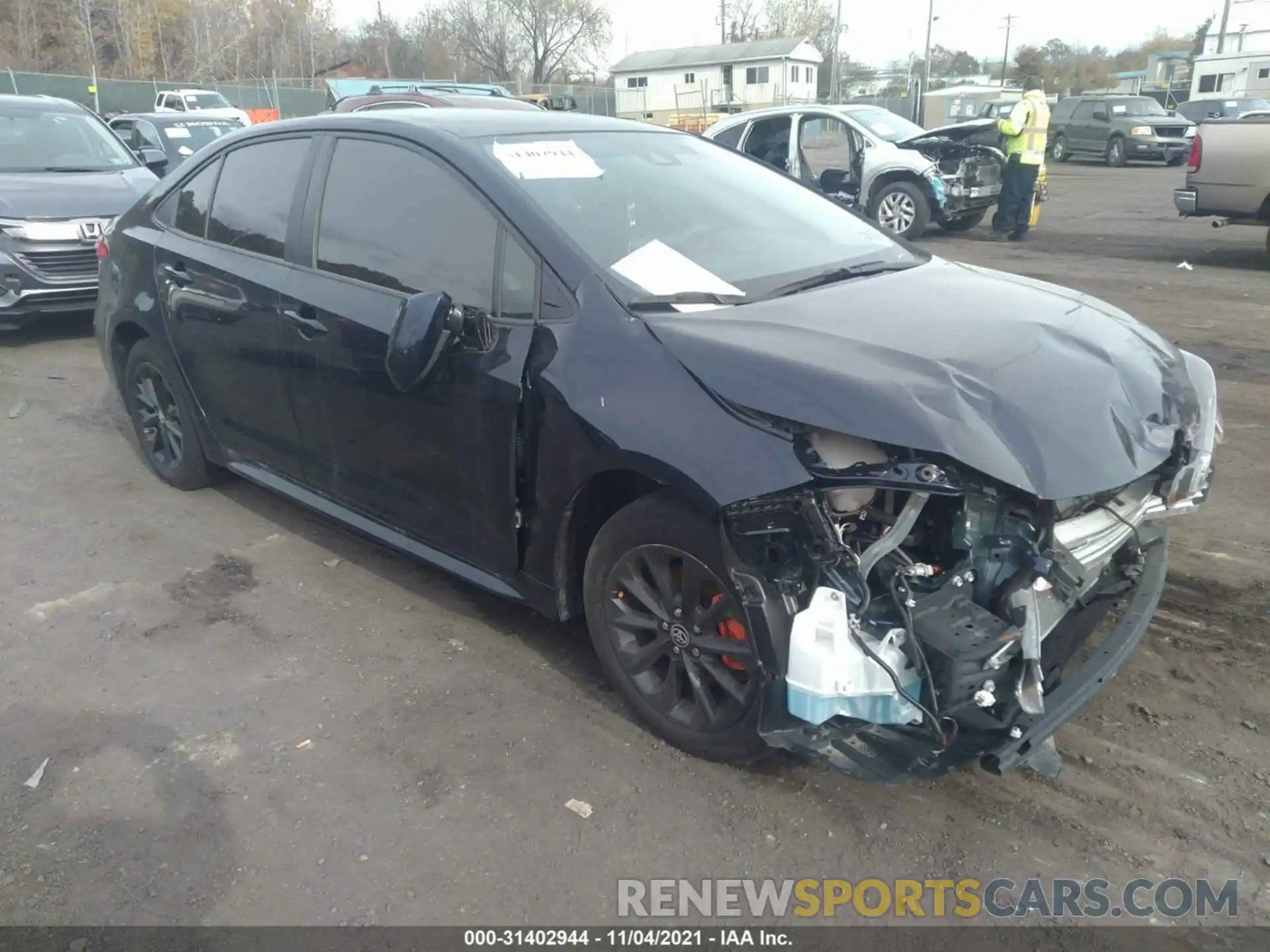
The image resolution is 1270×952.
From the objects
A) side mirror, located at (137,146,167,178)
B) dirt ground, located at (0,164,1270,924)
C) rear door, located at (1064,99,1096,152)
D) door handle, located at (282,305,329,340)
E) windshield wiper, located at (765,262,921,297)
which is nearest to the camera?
dirt ground, located at (0,164,1270,924)

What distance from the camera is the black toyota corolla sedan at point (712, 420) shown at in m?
2.45

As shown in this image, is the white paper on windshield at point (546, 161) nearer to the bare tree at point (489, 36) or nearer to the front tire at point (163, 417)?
the front tire at point (163, 417)

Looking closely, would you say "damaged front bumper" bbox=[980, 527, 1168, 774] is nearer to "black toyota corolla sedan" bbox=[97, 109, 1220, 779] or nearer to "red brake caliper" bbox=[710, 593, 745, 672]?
"black toyota corolla sedan" bbox=[97, 109, 1220, 779]

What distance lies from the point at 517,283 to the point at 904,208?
36.3 feet

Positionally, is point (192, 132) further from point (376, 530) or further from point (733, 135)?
point (376, 530)

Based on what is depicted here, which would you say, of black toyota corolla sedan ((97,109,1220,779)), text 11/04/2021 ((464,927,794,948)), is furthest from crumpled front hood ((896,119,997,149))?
text 11/04/2021 ((464,927,794,948))

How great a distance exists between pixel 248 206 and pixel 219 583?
1632 mm

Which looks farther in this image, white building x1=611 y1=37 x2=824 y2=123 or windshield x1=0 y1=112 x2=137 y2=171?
white building x1=611 y1=37 x2=824 y2=123

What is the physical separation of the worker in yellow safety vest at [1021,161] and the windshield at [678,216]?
9366 mm

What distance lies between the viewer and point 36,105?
372 inches

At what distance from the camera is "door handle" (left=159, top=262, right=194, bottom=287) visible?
451 cm

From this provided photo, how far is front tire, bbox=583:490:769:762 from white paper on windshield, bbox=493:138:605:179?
1.27 meters

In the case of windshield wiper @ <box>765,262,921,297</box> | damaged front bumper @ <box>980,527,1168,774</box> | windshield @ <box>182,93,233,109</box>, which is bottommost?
damaged front bumper @ <box>980,527,1168,774</box>

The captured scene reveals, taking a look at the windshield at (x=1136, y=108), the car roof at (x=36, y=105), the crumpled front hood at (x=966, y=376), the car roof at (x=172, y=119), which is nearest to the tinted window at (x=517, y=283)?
the crumpled front hood at (x=966, y=376)
